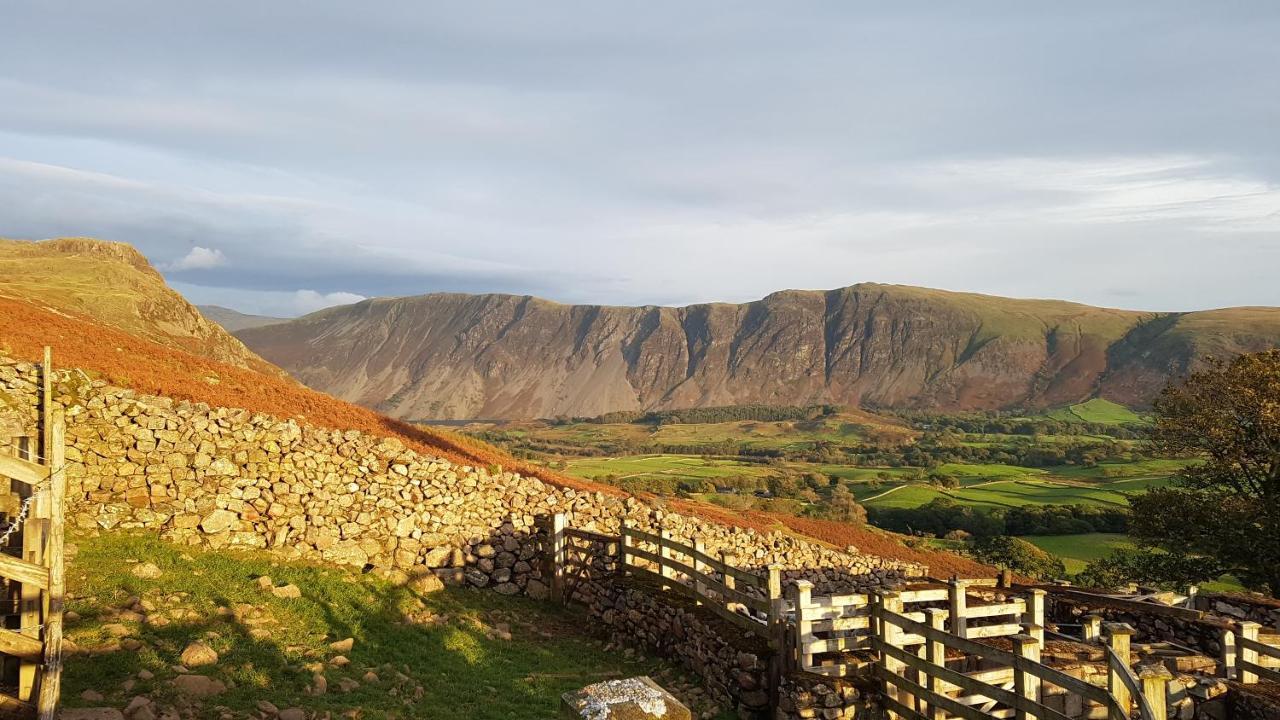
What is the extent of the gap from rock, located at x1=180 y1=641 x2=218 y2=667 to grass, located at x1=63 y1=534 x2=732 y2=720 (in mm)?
143

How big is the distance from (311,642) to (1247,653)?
15630mm

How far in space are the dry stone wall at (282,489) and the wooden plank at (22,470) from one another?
725 centimetres

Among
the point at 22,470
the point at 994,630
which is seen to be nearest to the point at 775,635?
the point at 994,630

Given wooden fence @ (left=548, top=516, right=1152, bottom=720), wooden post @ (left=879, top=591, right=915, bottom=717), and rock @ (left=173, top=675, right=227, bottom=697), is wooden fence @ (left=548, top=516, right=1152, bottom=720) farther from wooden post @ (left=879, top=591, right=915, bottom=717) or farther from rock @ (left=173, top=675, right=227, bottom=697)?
rock @ (left=173, top=675, right=227, bottom=697)

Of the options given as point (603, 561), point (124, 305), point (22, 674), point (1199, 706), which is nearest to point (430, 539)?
point (603, 561)

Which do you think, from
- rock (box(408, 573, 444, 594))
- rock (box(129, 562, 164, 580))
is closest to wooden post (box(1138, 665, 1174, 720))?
rock (box(408, 573, 444, 594))

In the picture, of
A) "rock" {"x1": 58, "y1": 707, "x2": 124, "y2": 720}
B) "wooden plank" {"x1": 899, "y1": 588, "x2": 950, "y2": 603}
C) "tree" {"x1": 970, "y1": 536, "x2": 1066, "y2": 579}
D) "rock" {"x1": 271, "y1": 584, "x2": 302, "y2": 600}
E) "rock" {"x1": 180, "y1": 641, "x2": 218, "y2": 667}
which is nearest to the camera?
"rock" {"x1": 58, "y1": 707, "x2": 124, "y2": 720}

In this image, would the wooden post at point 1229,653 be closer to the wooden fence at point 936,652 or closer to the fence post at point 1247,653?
the fence post at point 1247,653

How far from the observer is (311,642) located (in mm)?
12469

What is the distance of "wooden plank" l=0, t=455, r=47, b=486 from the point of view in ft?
24.4

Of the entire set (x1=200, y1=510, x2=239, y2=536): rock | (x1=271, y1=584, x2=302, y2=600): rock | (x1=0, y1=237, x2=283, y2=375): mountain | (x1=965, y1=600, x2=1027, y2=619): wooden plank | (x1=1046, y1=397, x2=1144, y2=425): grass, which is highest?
(x1=0, y1=237, x2=283, y2=375): mountain

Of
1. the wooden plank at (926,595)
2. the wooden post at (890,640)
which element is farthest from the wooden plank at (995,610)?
the wooden post at (890,640)

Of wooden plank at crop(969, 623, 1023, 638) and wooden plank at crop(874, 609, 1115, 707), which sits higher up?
wooden plank at crop(874, 609, 1115, 707)

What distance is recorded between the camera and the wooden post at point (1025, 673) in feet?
30.3
